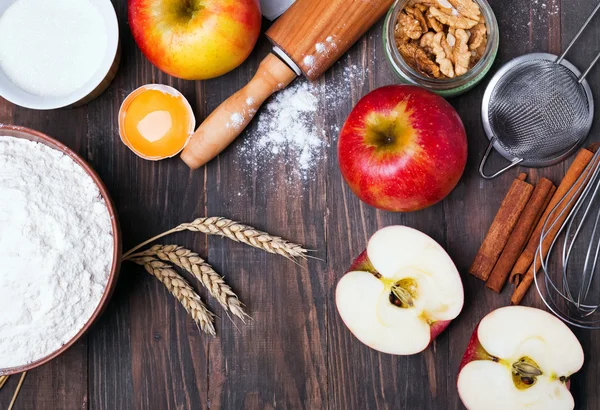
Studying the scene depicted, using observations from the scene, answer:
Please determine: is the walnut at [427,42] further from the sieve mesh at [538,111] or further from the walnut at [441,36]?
the sieve mesh at [538,111]

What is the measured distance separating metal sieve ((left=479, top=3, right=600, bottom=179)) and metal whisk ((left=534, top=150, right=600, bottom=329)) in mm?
74

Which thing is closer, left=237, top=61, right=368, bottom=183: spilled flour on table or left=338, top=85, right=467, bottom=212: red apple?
left=338, top=85, right=467, bottom=212: red apple

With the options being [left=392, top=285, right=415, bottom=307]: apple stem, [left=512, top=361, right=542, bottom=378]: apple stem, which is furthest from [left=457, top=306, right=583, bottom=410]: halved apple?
[left=392, top=285, right=415, bottom=307]: apple stem

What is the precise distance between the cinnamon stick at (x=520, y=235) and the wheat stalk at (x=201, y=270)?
1.20 feet

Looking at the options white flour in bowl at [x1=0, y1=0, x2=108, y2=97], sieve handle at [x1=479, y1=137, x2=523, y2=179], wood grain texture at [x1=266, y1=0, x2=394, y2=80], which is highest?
wood grain texture at [x1=266, y1=0, x2=394, y2=80]

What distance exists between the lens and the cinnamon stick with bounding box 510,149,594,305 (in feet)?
2.91

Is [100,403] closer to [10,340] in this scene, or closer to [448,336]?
[10,340]

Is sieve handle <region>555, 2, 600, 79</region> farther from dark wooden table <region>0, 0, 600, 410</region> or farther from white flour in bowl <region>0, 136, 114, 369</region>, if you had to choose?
white flour in bowl <region>0, 136, 114, 369</region>

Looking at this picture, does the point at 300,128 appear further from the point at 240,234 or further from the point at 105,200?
the point at 105,200

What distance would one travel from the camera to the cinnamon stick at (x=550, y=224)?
2.91ft

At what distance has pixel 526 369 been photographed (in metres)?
0.83

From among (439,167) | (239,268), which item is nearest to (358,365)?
(239,268)

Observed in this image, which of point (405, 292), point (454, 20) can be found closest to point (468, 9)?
point (454, 20)

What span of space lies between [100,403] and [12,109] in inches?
17.9
